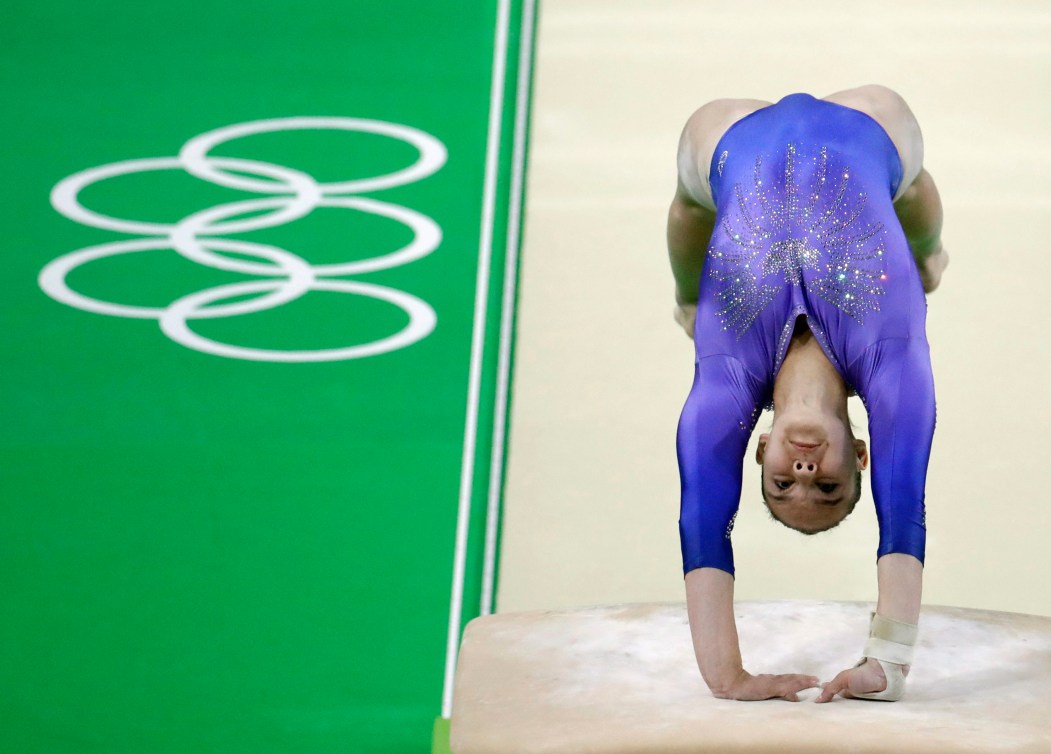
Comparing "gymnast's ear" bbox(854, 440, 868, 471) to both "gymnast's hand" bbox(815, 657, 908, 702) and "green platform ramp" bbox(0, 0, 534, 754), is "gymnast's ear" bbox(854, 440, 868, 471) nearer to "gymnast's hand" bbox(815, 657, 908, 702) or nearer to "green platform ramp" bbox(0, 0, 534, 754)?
"gymnast's hand" bbox(815, 657, 908, 702)

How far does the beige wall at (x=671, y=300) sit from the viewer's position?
424 cm

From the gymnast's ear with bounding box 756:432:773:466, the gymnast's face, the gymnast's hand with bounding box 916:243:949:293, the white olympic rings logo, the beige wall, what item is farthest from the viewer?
the white olympic rings logo

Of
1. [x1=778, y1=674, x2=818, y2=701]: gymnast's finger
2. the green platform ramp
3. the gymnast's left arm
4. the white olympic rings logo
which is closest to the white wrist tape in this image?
the gymnast's left arm

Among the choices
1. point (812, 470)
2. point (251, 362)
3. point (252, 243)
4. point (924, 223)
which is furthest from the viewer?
point (252, 243)

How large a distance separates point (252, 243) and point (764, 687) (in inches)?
129

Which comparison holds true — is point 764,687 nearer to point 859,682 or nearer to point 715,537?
point 859,682

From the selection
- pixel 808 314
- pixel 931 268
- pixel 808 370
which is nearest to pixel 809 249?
pixel 808 314

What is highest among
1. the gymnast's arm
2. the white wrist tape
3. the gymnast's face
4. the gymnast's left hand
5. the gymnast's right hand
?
the gymnast's arm

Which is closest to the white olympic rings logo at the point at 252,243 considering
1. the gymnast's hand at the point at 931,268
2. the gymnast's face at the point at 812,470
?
the gymnast's hand at the point at 931,268

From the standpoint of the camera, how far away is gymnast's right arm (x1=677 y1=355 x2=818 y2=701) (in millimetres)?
2566

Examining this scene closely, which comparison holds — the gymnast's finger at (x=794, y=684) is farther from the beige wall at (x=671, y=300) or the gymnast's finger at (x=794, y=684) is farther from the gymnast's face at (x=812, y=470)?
the beige wall at (x=671, y=300)

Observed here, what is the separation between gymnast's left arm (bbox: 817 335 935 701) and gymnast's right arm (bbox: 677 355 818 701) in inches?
6.0

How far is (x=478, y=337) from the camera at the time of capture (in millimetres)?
4961

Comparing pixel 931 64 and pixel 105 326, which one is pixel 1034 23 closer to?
pixel 931 64
